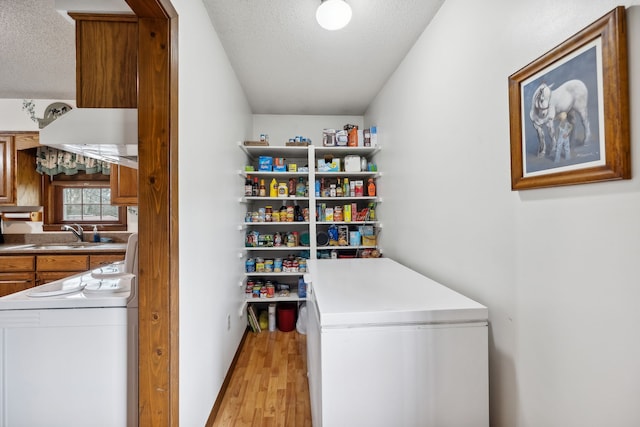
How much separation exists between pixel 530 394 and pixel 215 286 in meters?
1.63

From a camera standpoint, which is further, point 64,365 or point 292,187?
point 292,187

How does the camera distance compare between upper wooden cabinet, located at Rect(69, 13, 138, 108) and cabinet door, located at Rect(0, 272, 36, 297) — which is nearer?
upper wooden cabinet, located at Rect(69, 13, 138, 108)

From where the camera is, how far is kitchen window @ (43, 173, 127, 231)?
3186mm

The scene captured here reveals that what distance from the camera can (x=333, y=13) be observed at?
4.91 ft

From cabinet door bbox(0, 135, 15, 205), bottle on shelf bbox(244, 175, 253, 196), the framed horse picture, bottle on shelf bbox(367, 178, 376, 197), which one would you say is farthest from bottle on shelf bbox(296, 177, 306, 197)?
cabinet door bbox(0, 135, 15, 205)

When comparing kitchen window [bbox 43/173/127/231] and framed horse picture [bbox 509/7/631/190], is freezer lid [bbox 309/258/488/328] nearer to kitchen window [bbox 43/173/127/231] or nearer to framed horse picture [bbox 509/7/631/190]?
framed horse picture [bbox 509/7/631/190]

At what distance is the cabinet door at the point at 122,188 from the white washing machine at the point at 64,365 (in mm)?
1665

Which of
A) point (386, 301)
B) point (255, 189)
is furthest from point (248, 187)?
point (386, 301)

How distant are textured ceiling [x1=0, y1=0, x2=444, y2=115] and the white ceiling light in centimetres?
12

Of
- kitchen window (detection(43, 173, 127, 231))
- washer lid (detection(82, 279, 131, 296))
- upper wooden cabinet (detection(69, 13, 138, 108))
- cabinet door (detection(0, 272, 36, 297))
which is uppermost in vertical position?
upper wooden cabinet (detection(69, 13, 138, 108))

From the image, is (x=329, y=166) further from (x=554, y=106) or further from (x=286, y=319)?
(x=554, y=106)

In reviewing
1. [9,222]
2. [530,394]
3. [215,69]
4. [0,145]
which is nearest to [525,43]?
[530,394]

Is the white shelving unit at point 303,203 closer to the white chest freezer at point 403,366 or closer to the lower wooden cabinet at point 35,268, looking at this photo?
the lower wooden cabinet at point 35,268

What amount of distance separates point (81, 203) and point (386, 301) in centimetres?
375
